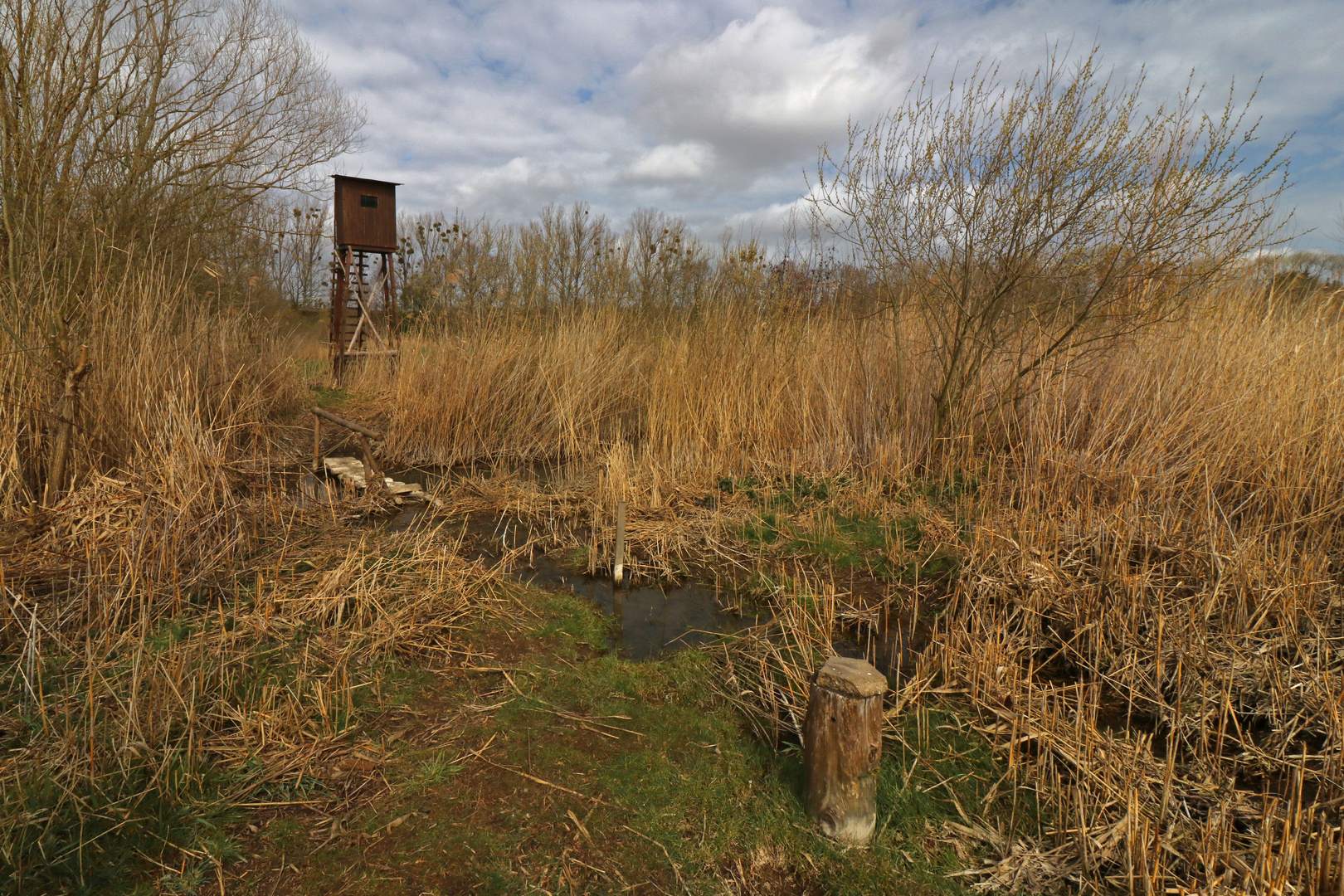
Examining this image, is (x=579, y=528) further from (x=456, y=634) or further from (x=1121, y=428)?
(x=1121, y=428)

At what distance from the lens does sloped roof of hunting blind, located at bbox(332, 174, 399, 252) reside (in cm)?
1006

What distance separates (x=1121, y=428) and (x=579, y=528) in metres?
3.57

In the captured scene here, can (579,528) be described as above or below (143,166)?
below

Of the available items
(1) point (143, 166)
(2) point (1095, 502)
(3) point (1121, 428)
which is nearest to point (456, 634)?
(2) point (1095, 502)

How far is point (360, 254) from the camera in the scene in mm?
10461

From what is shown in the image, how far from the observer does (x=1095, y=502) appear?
3961mm

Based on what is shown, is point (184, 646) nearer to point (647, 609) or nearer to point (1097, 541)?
point (647, 609)

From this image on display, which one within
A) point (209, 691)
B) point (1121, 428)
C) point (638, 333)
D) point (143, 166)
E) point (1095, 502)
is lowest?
point (209, 691)

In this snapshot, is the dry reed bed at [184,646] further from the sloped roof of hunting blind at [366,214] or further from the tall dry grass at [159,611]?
the sloped roof of hunting blind at [366,214]

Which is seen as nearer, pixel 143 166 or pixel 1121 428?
pixel 1121 428

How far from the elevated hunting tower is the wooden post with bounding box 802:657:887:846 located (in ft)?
30.0

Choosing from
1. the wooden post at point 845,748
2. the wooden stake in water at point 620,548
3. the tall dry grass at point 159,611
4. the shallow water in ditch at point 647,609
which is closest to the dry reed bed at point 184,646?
the tall dry grass at point 159,611

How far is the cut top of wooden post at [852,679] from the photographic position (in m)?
1.86

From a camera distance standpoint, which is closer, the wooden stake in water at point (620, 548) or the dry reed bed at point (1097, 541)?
the dry reed bed at point (1097, 541)
